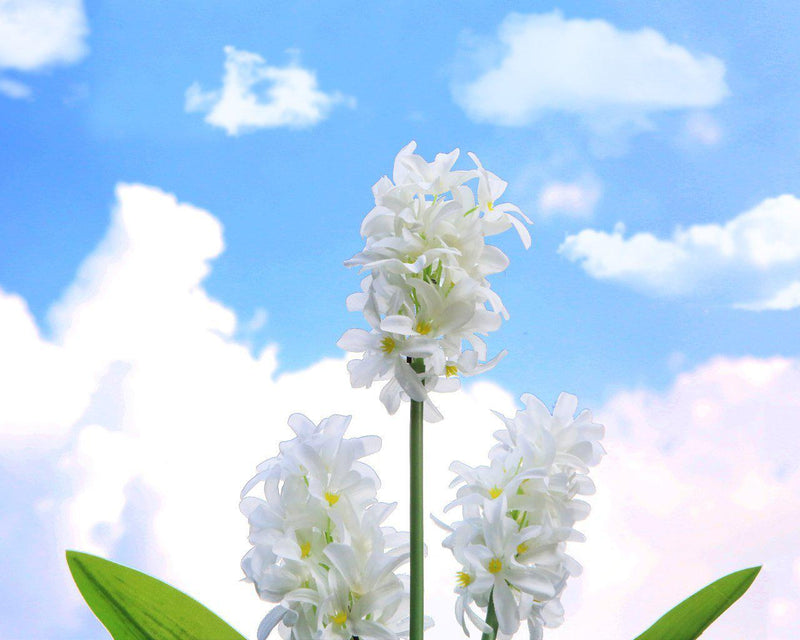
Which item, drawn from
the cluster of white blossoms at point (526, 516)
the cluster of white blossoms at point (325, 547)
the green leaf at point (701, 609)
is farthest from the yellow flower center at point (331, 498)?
the green leaf at point (701, 609)

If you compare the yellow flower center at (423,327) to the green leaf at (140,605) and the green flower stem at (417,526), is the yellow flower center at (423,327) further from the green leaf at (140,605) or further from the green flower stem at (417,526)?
the green leaf at (140,605)

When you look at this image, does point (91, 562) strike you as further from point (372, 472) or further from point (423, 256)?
point (423, 256)

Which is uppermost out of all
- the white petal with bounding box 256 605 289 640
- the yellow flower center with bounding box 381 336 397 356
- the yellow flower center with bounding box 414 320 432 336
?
the yellow flower center with bounding box 414 320 432 336

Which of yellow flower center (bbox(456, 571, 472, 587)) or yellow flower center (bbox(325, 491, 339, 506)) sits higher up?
yellow flower center (bbox(325, 491, 339, 506))

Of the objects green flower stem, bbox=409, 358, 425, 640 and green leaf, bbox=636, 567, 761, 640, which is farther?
green leaf, bbox=636, 567, 761, 640

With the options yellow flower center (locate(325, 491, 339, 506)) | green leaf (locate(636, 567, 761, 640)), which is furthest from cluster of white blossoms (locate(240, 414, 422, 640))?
green leaf (locate(636, 567, 761, 640))

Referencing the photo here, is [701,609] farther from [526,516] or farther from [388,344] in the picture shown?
[388,344]

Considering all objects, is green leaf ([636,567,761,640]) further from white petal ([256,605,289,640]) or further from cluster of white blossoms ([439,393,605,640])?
white petal ([256,605,289,640])
